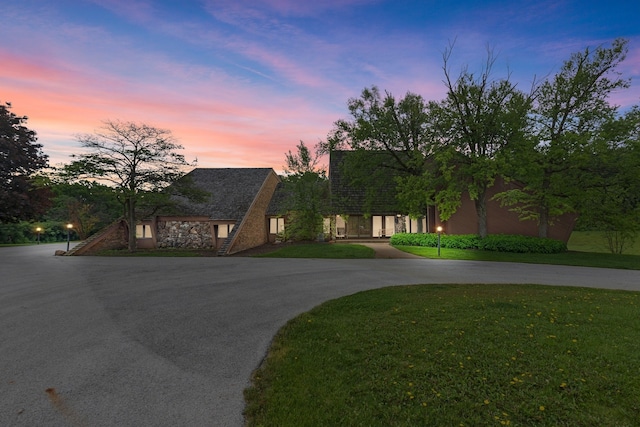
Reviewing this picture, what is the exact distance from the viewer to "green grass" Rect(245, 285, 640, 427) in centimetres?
318

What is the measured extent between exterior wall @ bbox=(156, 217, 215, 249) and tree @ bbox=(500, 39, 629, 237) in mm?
22999

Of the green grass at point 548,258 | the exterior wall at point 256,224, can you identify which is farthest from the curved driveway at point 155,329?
the exterior wall at point 256,224

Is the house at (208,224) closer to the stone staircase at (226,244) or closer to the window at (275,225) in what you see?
the stone staircase at (226,244)

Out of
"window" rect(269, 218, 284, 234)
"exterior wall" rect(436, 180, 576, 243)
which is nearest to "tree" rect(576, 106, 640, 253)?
"exterior wall" rect(436, 180, 576, 243)

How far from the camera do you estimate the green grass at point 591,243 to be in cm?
2161

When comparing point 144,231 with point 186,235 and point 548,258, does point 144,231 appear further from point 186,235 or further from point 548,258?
point 548,258

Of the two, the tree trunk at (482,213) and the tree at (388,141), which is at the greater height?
the tree at (388,141)

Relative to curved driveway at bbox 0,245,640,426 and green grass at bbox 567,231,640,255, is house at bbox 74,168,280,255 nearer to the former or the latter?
curved driveway at bbox 0,245,640,426

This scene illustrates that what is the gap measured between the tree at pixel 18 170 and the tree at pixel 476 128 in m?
33.6

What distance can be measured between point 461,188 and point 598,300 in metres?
14.2

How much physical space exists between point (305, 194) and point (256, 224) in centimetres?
497

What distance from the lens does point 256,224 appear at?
2495cm

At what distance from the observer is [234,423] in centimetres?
316

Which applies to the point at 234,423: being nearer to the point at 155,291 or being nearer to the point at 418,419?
the point at 418,419
